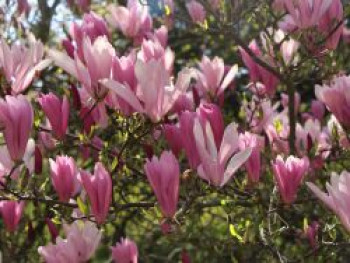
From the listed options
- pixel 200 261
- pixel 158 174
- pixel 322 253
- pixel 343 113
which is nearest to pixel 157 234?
pixel 200 261

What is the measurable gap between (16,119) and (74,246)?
1.23 feet

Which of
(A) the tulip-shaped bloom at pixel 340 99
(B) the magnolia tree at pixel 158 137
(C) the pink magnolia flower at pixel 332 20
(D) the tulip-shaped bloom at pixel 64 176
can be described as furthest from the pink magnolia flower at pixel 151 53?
(C) the pink magnolia flower at pixel 332 20

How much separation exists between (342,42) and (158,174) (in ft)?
8.52

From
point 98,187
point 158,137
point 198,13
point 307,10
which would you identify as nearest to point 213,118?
point 98,187

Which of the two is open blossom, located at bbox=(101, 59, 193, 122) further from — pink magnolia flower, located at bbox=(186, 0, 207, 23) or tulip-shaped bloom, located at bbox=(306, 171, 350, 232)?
pink magnolia flower, located at bbox=(186, 0, 207, 23)

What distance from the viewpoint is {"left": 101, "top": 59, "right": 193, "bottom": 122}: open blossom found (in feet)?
5.88

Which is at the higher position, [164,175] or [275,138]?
[275,138]

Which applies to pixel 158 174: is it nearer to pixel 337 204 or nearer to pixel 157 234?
pixel 337 204

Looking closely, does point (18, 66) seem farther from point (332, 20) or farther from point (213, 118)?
point (332, 20)

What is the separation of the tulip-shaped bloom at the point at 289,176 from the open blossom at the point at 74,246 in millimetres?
625

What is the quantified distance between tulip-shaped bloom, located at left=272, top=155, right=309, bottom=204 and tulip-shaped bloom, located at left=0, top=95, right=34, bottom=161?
81cm

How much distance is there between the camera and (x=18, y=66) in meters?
2.10

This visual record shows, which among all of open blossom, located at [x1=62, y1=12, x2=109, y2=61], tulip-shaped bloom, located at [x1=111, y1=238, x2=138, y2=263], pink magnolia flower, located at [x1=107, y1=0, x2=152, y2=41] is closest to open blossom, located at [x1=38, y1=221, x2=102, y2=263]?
tulip-shaped bloom, located at [x1=111, y1=238, x2=138, y2=263]

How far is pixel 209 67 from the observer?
9.06 feet
